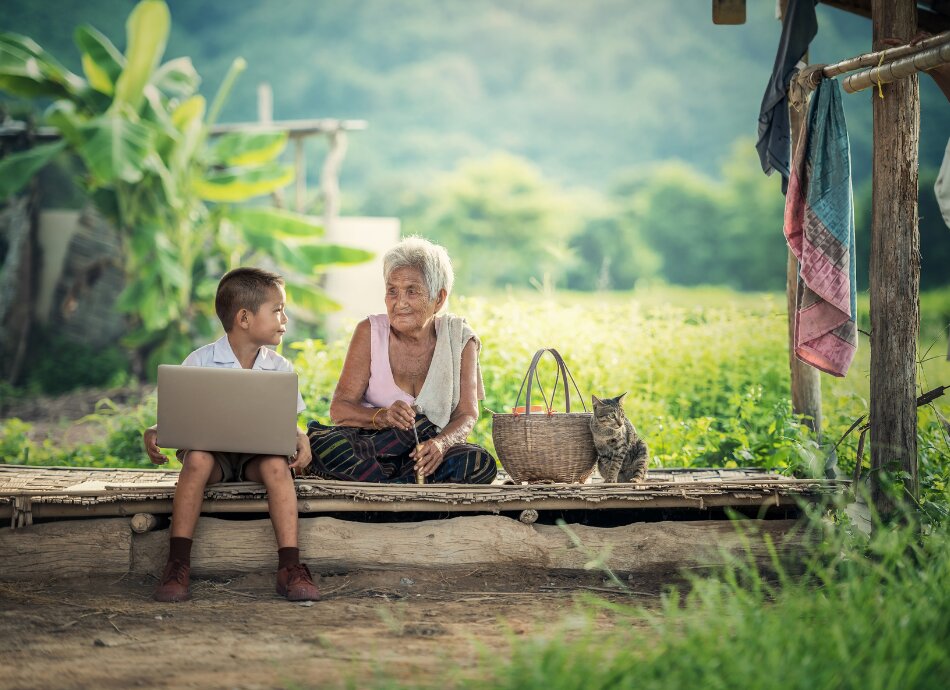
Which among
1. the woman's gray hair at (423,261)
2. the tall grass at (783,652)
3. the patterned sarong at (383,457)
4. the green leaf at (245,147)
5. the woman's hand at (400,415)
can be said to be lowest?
the tall grass at (783,652)

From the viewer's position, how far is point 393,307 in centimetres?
404

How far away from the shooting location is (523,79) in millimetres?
37875

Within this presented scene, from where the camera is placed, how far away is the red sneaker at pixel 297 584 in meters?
3.43

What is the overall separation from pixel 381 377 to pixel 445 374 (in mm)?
280

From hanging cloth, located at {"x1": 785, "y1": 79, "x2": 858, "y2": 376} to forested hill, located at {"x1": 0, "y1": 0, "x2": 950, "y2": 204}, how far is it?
33509 mm

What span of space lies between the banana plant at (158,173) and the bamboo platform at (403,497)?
15.2 feet

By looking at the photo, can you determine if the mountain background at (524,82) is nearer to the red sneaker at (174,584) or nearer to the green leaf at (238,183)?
the green leaf at (238,183)

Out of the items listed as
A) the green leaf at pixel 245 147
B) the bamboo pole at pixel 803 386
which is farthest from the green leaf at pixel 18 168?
the bamboo pole at pixel 803 386

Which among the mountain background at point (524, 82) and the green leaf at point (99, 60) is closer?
the green leaf at point (99, 60)

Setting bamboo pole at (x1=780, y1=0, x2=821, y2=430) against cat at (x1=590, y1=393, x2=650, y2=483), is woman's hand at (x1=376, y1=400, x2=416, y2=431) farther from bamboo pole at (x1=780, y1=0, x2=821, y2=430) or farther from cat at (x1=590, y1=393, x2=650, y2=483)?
bamboo pole at (x1=780, y1=0, x2=821, y2=430)

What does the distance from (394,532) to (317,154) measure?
33972 millimetres

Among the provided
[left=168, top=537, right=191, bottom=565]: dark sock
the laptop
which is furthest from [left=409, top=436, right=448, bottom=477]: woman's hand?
[left=168, top=537, right=191, bottom=565]: dark sock

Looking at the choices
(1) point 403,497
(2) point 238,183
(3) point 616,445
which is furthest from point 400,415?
(2) point 238,183

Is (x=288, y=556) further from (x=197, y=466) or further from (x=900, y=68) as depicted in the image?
(x=900, y=68)
